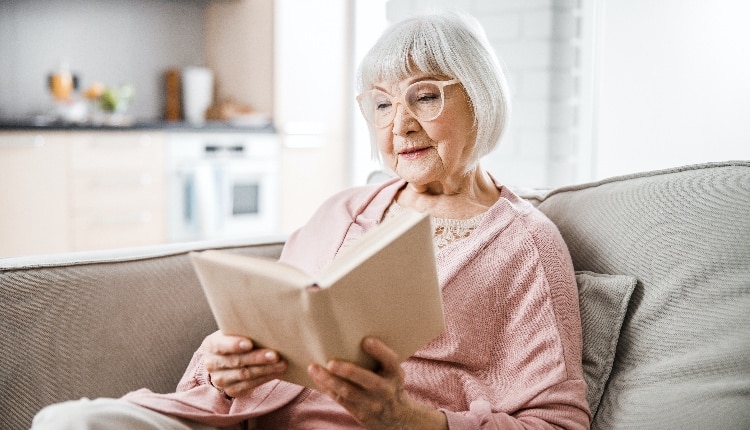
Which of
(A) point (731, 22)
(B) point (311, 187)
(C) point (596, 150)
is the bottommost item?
(B) point (311, 187)

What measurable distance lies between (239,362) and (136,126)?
3172 millimetres

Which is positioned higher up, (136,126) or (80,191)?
(136,126)

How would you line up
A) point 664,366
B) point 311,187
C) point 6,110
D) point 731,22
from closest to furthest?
point 664,366, point 731,22, point 6,110, point 311,187

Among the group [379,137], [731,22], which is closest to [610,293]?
[379,137]

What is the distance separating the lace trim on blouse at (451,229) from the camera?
128 centimetres

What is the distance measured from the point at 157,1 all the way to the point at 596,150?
307 cm

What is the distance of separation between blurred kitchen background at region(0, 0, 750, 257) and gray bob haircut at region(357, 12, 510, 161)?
1396mm

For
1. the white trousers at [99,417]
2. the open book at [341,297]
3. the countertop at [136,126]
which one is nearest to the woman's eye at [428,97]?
the open book at [341,297]

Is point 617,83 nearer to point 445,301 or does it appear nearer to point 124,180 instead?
point 445,301

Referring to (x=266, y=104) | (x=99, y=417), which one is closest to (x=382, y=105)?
(x=99, y=417)

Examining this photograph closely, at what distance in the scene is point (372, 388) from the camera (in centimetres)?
85

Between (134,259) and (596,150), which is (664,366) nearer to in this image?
(134,259)

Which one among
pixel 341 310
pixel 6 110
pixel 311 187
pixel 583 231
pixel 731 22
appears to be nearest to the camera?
pixel 341 310

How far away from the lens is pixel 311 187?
4.54 metres
